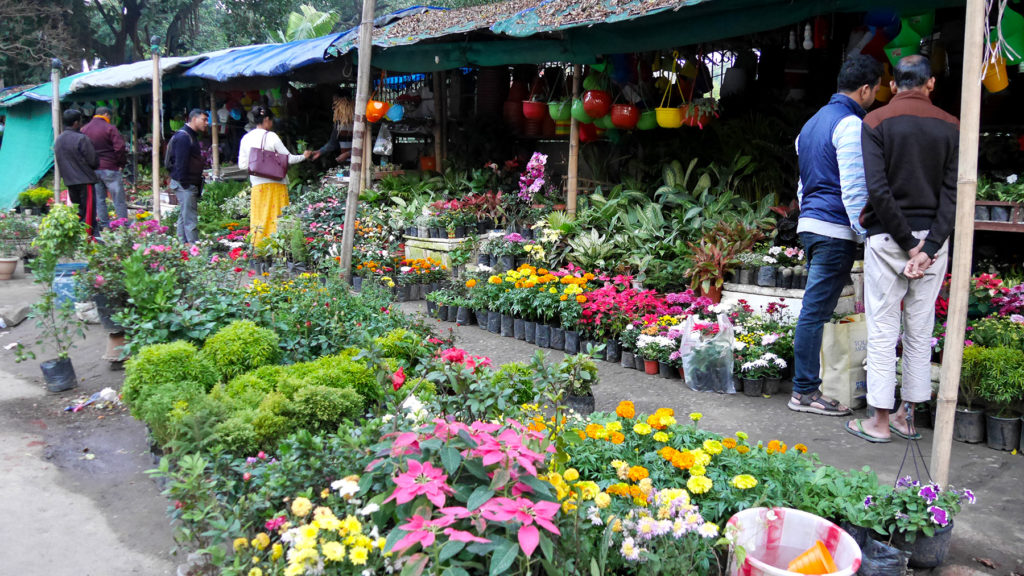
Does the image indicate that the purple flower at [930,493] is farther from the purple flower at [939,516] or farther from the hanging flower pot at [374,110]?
the hanging flower pot at [374,110]

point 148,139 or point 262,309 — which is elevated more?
point 148,139

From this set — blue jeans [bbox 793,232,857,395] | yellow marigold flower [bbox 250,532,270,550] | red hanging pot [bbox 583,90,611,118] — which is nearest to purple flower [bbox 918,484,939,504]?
blue jeans [bbox 793,232,857,395]

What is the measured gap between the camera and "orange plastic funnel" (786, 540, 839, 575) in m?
2.33

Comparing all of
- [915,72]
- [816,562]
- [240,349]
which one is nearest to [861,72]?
[915,72]

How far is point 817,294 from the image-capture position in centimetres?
453

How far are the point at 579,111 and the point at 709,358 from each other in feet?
12.0

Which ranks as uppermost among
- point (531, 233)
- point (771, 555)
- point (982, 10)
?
point (982, 10)

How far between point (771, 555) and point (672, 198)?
5.41 meters

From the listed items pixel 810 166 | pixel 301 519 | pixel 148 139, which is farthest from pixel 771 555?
pixel 148 139

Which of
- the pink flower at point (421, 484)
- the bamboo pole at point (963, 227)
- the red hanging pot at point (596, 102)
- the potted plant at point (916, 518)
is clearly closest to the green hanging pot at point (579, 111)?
the red hanging pot at point (596, 102)

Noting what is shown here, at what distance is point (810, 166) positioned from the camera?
4.54 metres

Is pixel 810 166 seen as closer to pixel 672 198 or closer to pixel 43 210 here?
pixel 672 198

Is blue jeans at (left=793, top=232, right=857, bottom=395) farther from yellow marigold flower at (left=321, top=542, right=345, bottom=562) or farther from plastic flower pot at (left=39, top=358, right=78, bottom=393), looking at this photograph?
plastic flower pot at (left=39, top=358, right=78, bottom=393)

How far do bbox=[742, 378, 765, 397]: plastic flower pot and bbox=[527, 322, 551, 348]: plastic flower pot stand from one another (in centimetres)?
179
